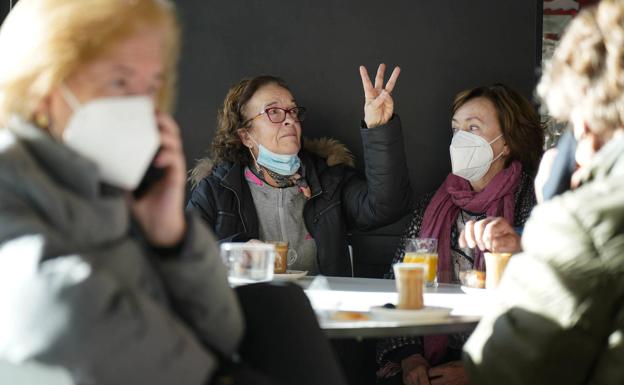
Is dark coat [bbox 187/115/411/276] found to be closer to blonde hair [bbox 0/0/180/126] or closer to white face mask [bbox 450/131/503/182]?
white face mask [bbox 450/131/503/182]

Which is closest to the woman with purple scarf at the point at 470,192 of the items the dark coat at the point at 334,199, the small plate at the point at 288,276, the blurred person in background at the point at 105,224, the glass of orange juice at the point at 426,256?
the dark coat at the point at 334,199

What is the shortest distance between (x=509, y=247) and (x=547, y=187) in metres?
0.43

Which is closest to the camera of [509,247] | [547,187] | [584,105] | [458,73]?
[584,105]

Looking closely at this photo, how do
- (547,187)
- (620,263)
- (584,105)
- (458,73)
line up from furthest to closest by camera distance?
(458,73), (547,187), (584,105), (620,263)

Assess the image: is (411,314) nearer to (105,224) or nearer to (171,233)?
(171,233)

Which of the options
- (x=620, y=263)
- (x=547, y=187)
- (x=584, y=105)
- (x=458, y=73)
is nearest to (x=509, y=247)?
(x=547, y=187)

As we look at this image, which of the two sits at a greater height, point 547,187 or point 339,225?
point 547,187

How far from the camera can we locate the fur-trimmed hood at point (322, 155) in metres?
3.93

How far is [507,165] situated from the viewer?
3.80m

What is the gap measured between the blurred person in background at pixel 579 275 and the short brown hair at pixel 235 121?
2170 millimetres

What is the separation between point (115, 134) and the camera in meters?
1.55

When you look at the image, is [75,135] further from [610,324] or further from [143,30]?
[610,324]

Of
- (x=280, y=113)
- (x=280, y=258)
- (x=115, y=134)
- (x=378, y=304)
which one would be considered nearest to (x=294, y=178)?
(x=280, y=113)

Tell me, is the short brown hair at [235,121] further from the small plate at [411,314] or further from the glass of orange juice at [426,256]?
the small plate at [411,314]
